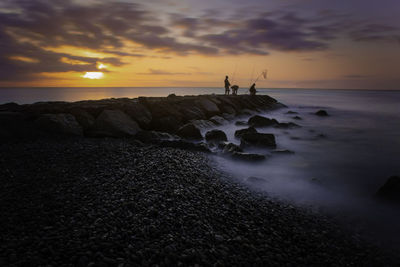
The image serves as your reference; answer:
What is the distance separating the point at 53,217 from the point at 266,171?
6166 mm

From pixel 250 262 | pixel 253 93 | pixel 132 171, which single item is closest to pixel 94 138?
pixel 132 171

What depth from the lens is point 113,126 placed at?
10.1 m

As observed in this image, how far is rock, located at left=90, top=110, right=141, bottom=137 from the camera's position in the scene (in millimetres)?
9898

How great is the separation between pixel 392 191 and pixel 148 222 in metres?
6.34

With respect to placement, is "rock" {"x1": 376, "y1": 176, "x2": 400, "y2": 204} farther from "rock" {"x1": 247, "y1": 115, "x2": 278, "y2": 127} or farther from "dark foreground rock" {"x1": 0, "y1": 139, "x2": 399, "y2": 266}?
"rock" {"x1": 247, "y1": 115, "x2": 278, "y2": 127}

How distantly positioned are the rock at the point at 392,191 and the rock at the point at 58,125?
10299mm

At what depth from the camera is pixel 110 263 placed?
2.95 meters

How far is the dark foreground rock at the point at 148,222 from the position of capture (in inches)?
126

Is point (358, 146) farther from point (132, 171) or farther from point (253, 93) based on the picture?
point (253, 93)

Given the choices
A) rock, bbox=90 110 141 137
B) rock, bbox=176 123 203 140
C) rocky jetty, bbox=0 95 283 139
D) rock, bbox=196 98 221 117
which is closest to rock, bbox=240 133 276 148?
rock, bbox=176 123 203 140

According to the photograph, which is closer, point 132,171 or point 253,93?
point 132,171

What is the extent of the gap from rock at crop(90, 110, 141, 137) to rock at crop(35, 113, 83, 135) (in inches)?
25.5

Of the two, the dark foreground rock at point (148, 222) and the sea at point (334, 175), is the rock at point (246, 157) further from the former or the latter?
the dark foreground rock at point (148, 222)

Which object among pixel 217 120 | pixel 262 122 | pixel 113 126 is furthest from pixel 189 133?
pixel 262 122
